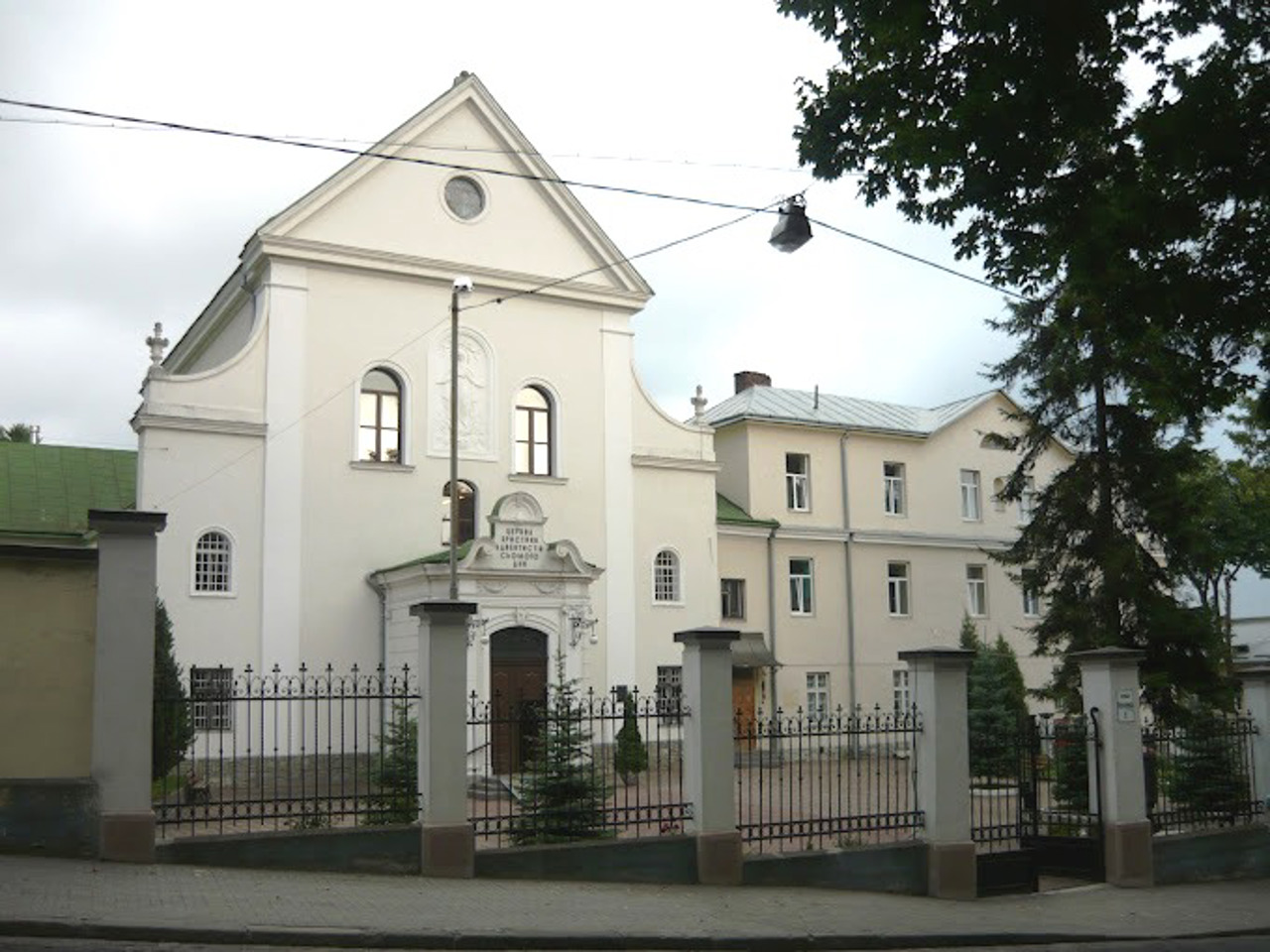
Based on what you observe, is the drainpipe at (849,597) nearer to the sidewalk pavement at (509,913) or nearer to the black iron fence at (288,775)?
the black iron fence at (288,775)

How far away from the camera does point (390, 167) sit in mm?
29703

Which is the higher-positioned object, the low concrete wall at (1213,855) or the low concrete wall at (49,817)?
the low concrete wall at (49,817)

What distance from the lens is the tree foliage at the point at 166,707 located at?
47.0ft

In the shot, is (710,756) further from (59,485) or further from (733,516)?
(59,485)

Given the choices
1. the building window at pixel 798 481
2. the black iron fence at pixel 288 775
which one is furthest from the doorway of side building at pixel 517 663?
the building window at pixel 798 481

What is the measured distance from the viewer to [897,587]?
39.1 m

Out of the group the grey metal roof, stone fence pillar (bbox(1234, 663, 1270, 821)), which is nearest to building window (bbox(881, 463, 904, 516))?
the grey metal roof

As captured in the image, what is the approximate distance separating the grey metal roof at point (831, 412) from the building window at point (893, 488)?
3.80 feet

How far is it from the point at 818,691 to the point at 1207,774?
19.0 m

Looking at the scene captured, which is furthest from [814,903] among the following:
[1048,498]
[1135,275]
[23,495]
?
[23,495]

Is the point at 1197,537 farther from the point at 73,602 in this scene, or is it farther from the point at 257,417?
the point at 73,602

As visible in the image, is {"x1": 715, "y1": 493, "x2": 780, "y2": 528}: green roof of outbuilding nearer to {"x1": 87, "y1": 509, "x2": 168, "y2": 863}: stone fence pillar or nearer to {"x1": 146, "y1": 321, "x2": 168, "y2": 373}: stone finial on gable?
{"x1": 146, "y1": 321, "x2": 168, "y2": 373}: stone finial on gable

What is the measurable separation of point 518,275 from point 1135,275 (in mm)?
20062

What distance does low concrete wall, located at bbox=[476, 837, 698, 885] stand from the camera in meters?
13.3
